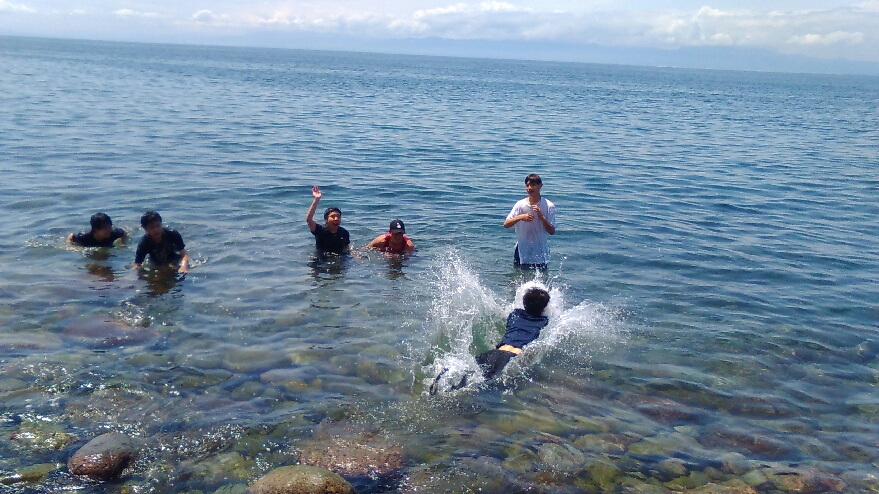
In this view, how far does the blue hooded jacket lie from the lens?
9.30 metres

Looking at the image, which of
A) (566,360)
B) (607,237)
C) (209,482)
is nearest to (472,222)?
(607,237)

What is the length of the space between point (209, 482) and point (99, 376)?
9.42ft

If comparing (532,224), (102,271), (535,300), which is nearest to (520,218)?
(532,224)

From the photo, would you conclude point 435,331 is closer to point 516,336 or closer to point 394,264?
point 516,336

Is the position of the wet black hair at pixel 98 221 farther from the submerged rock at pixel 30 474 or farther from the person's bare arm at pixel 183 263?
the submerged rock at pixel 30 474

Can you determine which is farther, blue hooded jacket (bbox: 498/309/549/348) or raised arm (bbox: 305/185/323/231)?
→ raised arm (bbox: 305/185/323/231)

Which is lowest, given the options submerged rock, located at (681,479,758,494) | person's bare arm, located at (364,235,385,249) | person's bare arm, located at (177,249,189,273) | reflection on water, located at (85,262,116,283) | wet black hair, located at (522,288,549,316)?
submerged rock, located at (681,479,758,494)

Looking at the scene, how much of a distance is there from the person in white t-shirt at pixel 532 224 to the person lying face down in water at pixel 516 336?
2225 mm

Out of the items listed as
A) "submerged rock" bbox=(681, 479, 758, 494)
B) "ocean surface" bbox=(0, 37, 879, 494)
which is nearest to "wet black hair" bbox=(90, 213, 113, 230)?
"ocean surface" bbox=(0, 37, 879, 494)

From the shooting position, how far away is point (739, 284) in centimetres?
1293

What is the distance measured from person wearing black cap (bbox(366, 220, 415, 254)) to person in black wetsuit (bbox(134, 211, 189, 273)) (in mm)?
3809

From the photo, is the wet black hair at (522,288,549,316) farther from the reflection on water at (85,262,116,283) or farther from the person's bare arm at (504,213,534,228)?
the reflection on water at (85,262,116,283)

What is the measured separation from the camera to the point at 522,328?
31.3 ft

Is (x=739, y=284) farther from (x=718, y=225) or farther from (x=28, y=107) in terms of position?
(x=28, y=107)
